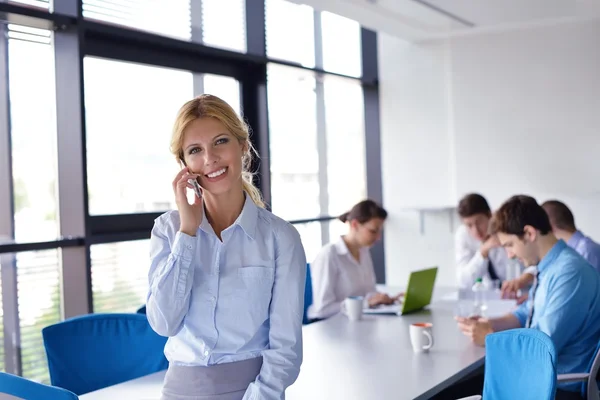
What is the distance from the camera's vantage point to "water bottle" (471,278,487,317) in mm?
3590

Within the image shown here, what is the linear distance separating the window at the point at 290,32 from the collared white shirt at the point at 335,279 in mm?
2095

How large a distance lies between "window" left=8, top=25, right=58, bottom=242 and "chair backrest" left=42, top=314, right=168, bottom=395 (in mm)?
1130

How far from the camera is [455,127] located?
6414mm

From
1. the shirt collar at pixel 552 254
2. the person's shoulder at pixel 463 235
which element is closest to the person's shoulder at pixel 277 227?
the shirt collar at pixel 552 254

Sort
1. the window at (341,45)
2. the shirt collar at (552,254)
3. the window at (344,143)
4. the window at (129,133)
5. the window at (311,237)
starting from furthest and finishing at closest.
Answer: the window at (344,143), the window at (341,45), the window at (311,237), the window at (129,133), the shirt collar at (552,254)

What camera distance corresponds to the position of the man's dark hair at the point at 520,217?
2908mm

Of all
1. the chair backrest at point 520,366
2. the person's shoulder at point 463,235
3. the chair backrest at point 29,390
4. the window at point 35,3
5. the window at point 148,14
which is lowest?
the chair backrest at point 520,366

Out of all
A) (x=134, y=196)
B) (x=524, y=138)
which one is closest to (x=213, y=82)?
(x=134, y=196)

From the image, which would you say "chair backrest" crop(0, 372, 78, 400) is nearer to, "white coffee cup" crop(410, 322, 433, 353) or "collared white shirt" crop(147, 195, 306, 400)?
"collared white shirt" crop(147, 195, 306, 400)

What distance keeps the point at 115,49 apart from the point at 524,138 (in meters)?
3.80

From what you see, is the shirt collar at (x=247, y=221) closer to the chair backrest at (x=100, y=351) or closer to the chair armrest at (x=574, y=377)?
the chair backrest at (x=100, y=351)

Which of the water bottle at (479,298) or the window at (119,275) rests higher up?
the window at (119,275)

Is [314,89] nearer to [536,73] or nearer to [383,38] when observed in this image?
[383,38]

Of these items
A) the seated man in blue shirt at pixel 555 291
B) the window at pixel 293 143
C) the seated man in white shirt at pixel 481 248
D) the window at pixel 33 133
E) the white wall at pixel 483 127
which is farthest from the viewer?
the white wall at pixel 483 127
